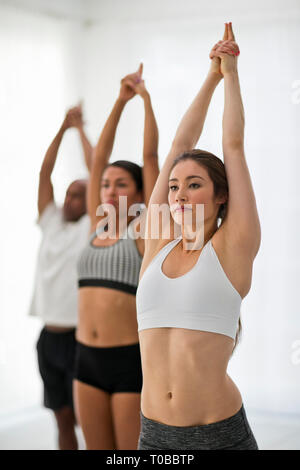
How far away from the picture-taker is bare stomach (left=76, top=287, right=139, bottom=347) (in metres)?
2.03

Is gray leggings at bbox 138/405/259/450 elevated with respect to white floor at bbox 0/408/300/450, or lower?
elevated

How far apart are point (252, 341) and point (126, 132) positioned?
1.43 meters

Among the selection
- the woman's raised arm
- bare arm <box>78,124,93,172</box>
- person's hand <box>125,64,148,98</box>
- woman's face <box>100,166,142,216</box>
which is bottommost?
woman's face <box>100,166,142,216</box>

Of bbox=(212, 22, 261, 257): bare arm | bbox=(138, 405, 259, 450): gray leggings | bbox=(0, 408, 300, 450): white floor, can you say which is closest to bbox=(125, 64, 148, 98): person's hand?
bbox=(212, 22, 261, 257): bare arm

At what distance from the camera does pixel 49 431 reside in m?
3.36

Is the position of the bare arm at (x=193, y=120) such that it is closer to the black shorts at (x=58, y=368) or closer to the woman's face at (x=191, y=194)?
the woman's face at (x=191, y=194)

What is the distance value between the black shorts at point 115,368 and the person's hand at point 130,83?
831 mm

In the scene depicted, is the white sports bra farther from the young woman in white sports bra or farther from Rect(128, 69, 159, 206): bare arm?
Rect(128, 69, 159, 206): bare arm

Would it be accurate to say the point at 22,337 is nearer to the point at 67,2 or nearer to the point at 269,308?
the point at 269,308

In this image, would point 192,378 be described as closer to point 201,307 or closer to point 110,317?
point 201,307

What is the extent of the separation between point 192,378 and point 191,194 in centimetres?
43

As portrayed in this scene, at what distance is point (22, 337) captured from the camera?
3760 millimetres

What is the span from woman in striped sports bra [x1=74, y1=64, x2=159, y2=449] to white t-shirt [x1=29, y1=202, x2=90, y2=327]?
667 mm

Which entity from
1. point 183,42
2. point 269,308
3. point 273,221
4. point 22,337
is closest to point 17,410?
point 22,337
